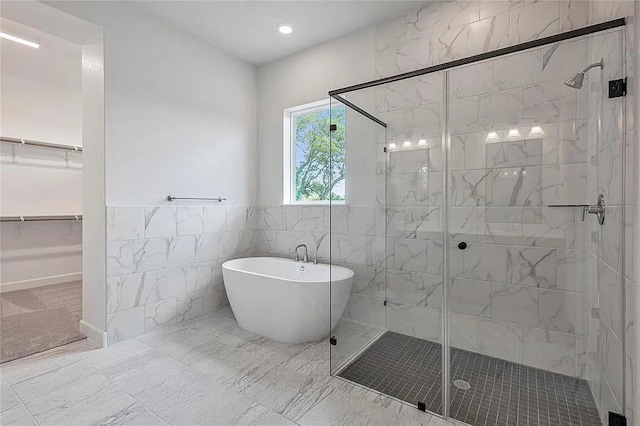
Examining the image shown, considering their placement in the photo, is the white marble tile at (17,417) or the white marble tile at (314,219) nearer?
the white marble tile at (17,417)

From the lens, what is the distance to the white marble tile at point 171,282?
288cm

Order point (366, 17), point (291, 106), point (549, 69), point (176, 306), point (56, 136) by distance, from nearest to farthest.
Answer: point (549, 69), point (366, 17), point (176, 306), point (291, 106), point (56, 136)

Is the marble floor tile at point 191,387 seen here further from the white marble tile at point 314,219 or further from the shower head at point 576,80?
the shower head at point 576,80

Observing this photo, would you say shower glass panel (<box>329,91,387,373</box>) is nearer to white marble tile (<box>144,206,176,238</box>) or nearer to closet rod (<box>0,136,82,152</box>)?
white marble tile (<box>144,206,176,238</box>)

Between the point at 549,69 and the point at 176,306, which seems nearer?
the point at 549,69

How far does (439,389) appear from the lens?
1813 mm

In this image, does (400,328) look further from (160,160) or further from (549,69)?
(160,160)

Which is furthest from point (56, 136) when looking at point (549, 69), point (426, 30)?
point (549, 69)

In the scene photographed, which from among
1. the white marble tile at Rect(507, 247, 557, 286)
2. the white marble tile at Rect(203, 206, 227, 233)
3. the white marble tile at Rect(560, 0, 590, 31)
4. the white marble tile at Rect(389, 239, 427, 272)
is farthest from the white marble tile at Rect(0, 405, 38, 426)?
the white marble tile at Rect(560, 0, 590, 31)

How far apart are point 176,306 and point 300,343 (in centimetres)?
133

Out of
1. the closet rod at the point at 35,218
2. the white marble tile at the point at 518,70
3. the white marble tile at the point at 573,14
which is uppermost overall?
the white marble tile at the point at 573,14

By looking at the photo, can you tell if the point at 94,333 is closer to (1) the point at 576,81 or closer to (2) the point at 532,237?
(2) the point at 532,237

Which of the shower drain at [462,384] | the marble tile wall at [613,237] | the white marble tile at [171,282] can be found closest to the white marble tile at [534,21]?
the marble tile wall at [613,237]

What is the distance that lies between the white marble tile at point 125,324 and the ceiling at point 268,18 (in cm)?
264
